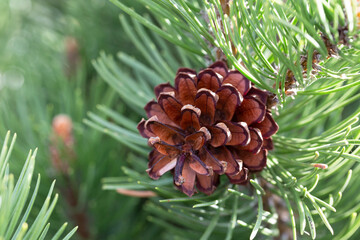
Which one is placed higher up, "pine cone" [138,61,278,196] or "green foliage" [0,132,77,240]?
"green foliage" [0,132,77,240]

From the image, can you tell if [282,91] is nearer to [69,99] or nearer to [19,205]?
[19,205]

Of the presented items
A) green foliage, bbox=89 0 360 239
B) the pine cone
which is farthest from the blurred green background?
the pine cone

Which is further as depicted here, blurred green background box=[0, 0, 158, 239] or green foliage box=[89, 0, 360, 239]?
blurred green background box=[0, 0, 158, 239]

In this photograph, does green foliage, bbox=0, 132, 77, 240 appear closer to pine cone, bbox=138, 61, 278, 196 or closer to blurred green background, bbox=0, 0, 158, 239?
pine cone, bbox=138, 61, 278, 196

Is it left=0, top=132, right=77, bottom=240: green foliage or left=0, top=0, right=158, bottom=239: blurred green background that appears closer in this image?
left=0, top=132, right=77, bottom=240: green foliage

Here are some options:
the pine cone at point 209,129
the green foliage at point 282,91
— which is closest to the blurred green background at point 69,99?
the green foliage at point 282,91

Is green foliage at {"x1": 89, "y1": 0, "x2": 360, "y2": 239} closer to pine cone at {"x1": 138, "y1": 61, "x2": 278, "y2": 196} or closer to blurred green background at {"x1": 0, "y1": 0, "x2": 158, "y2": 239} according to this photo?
pine cone at {"x1": 138, "y1": 61, "x2": 278, "y2": 196}

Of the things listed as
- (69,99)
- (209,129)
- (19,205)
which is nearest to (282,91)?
(209,129)
